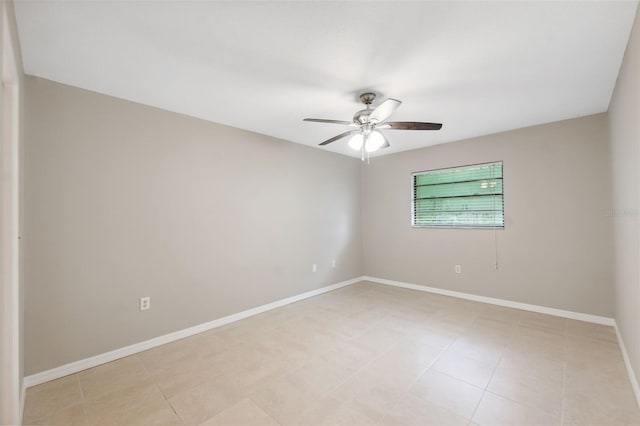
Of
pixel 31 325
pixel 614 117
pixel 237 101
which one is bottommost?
pixel 31 325

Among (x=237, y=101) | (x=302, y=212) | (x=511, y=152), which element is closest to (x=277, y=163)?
(x=302, y=212)

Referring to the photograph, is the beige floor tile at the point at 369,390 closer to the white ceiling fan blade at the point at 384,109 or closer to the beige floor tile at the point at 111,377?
the beige floor tile at the point at 111,377

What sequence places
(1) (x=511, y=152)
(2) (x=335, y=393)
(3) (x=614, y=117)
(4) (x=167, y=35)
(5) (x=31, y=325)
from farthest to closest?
1. (1) (x=511, y=152)
2. (3) (x=614, y=117)
3. (5) (x=31, y=325)
4. (2) (x=335, y=393)
5. (4) (x=167, y=35)

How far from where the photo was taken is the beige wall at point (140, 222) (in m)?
2.19

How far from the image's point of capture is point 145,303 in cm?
268

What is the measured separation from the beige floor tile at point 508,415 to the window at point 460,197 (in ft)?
8.46

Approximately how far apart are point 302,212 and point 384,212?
5.31 ft

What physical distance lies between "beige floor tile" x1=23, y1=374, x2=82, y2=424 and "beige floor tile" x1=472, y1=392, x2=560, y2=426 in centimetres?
264

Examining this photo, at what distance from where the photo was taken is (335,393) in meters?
1.95

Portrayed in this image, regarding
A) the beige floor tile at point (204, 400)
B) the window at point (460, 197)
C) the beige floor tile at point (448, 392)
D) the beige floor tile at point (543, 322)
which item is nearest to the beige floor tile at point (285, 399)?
the beige floor tile at point (204, 400)

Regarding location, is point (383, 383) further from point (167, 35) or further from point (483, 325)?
point (167, 35)

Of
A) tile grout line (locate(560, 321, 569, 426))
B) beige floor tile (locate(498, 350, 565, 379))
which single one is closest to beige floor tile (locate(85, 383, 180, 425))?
tile grout line (locate(560, 321, 569, 426))

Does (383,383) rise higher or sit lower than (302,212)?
lower

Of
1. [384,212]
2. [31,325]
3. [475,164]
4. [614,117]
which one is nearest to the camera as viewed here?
[31,325]
